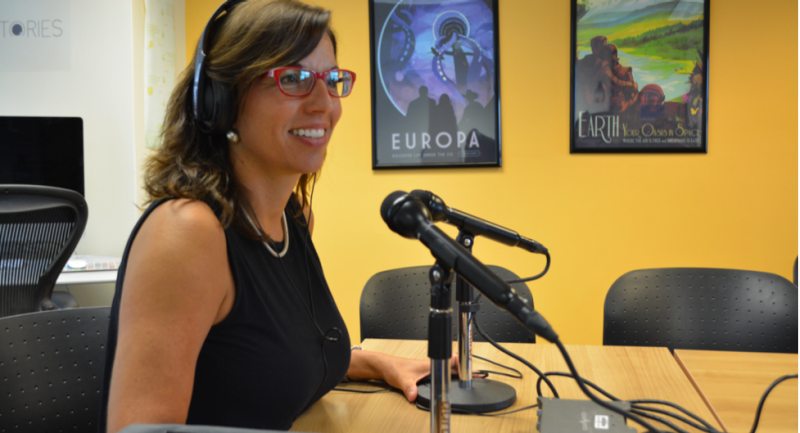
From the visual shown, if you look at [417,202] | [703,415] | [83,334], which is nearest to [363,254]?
[83,334]

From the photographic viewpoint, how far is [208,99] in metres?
0.97

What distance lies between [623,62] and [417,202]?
229 cm

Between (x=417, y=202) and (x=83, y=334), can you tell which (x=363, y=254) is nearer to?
(x=83, y=334)

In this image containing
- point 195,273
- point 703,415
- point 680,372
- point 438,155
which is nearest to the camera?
point 195,273

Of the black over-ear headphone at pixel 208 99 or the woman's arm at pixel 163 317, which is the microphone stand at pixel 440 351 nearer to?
the woman's arm at pixel 163 317

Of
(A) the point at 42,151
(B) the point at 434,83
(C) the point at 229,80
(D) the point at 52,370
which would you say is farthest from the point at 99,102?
(C) the point at 229,80

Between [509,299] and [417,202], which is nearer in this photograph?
[509,299]

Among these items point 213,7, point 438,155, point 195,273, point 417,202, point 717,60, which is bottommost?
point 195,273

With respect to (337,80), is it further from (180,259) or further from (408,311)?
(408,311)

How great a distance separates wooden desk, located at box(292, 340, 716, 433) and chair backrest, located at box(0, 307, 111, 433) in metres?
0.44

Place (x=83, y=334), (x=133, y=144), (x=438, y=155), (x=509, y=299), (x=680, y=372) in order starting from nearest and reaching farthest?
(x=509, y=299) < (x=83, y=334) < (x=680, y=372) < (x=438, y=155) < (x=133, y=144)

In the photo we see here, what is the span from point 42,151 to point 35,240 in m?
0.90

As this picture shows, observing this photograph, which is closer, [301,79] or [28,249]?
[301,79]

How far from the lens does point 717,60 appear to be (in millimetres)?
2545
